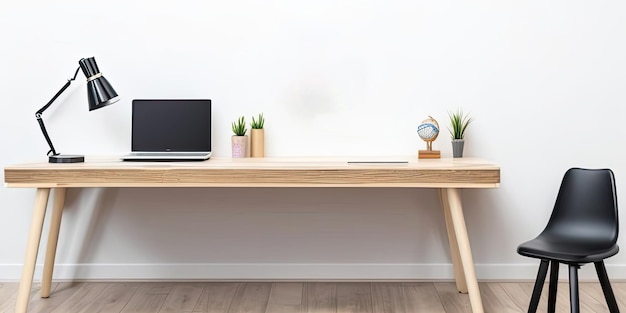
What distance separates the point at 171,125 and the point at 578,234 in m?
Answer: 1.83

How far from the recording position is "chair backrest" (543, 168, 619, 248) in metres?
2.54

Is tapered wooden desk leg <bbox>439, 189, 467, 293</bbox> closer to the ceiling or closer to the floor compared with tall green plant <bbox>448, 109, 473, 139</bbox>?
closer to the floor

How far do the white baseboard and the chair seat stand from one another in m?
0.75

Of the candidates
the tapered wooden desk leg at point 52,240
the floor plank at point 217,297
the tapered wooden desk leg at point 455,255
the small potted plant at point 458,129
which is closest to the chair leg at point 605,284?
the tapered wooden desk leg at point 455,255

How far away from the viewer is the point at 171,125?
2.99m

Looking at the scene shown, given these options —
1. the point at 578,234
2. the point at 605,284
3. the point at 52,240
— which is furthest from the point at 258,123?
the point at 605,284

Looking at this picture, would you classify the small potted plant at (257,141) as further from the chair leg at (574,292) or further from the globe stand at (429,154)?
the chair leg at (574,292)

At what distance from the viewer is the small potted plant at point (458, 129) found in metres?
3.02

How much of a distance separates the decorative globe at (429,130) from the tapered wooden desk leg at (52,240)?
5.55 ft

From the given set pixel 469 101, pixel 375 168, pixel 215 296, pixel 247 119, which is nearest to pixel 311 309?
pixel 215 296

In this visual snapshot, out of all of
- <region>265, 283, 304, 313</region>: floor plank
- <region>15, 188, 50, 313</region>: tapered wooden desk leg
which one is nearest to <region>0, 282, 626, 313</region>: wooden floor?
<region>265, 283, 304, 313</region>: floor plank

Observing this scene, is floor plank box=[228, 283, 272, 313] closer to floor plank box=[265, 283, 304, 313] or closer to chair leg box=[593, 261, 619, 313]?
floor plank box=[265, 283, 304, 313]

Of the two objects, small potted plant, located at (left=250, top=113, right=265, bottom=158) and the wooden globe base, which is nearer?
the wooden globe base

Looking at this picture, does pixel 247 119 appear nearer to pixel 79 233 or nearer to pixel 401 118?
pixel 401 118
